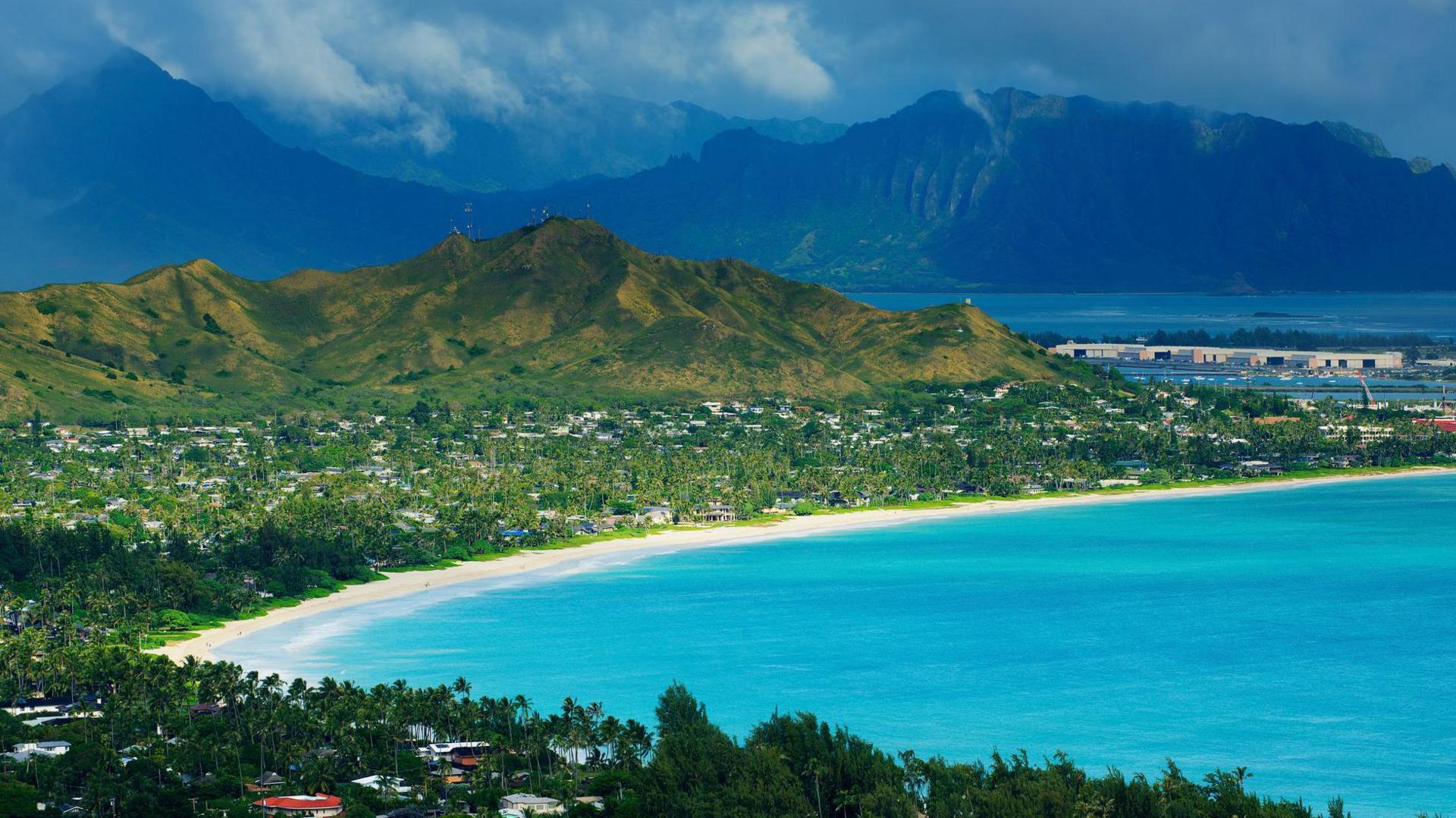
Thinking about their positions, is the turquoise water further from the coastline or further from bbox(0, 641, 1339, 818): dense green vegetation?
bbox(0, 641, 1339, 818): dense green vegetation

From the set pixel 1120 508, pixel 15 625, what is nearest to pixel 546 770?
pixel 15 625

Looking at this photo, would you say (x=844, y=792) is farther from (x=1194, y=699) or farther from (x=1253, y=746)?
(x=1194, y=699)

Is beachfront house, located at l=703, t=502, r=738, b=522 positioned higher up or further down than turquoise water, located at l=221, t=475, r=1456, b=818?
higher up

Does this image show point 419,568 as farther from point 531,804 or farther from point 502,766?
point 531,804

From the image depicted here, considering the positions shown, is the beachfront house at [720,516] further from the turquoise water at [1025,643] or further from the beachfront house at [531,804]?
the beachfront house at [531,804]

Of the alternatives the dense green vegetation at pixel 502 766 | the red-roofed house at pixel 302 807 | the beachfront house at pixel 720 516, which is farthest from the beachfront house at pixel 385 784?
the beachfront house at pixel 720 516

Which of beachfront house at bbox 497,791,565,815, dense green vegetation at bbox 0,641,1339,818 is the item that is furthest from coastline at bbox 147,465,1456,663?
beachfront house at bbox 497,791,565,815

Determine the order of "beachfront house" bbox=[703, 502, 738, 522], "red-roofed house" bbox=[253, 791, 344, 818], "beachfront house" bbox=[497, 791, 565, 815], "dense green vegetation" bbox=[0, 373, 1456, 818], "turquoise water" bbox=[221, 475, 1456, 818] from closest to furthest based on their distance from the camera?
"dense green vegetation" bbox=[0, 373, 1456, 818] < "red-roofed house" bbox=[253, 791, 344, 818] < "beachfront house" bbox=[497, 791, 565, 815] < "turquoise water" bbox=[221, 475, 1456, 818] < "beachfront house" bbox=[703, 502, 738, 522]
